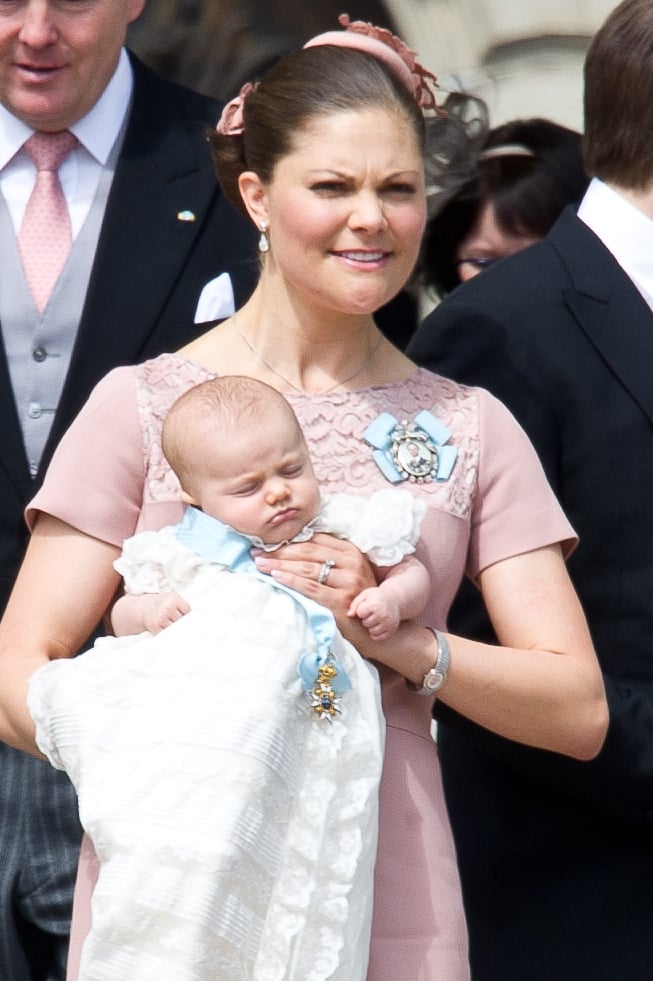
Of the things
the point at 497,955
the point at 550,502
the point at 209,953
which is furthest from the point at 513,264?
the point at 209,953

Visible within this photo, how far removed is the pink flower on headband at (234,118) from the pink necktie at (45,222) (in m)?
0.59

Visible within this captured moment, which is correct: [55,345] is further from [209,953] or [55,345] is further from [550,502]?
[209,953]

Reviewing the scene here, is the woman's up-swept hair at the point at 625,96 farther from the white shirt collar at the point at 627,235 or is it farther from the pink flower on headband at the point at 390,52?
the pink flower on headband at the point at 390,52

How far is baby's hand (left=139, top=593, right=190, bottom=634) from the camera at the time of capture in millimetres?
2883

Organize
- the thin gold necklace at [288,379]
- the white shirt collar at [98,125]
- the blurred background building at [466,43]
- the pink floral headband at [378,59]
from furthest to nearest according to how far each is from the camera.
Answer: the blurred background building at [466,43] → the white shirt collar at [98,125] → the pink floral headband at [378,59] → the thin gold necklace at [288,379]

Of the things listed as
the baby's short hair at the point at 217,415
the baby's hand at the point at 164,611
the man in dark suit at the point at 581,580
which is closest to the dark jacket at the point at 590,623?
the man in dark suit at the point at 581,580

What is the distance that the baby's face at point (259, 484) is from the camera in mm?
2889

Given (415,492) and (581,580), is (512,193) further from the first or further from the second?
(415,492)

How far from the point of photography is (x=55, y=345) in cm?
383

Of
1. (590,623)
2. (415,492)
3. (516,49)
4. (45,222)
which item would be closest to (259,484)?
(415,492)

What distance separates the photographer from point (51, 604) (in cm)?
306

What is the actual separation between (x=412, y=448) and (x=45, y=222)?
1088 millimetres

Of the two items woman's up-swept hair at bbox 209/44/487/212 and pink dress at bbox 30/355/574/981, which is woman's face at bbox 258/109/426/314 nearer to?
woman's up-swept hair at bbox 209/44/487/212

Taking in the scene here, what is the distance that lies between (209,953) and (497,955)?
1008 millimetres
